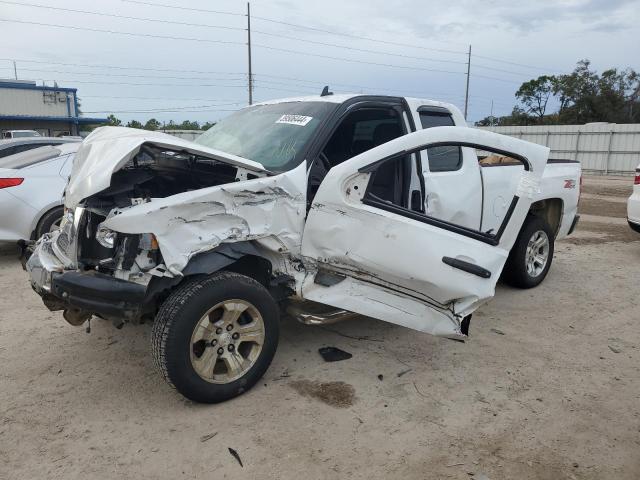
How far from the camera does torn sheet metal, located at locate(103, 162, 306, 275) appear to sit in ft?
9.52

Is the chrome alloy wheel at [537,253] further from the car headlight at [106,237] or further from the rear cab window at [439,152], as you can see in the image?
the car headlight at [106,237]

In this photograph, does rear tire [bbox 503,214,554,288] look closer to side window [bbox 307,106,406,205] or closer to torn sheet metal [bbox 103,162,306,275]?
side window [bbox 307,106,406,205]

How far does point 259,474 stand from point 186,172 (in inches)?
83.1

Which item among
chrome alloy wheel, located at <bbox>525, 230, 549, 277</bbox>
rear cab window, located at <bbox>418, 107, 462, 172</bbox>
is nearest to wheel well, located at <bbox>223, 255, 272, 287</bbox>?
rear cab window, located at <bbox>418, 107, 462, 172</bbox>

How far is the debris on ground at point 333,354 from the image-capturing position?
3960 millimetres

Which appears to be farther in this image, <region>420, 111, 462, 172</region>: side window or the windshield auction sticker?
<region>420, 111, 462, 172</region>: side window

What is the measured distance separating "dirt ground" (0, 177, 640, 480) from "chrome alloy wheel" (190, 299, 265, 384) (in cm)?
23

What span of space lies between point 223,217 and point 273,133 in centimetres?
118

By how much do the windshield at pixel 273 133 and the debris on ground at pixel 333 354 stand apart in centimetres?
152

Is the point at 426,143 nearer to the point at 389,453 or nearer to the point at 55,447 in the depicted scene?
the point at 389,453

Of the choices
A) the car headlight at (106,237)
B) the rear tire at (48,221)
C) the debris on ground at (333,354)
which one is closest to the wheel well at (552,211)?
the debris on ground at (333,354)

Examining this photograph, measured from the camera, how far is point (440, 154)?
→ 4.48 metres

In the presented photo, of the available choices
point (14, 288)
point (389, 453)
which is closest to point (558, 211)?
point (389, 453)

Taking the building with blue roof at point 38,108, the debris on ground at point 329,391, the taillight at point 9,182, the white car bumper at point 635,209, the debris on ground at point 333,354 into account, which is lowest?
the debris on ground at point 329,391
